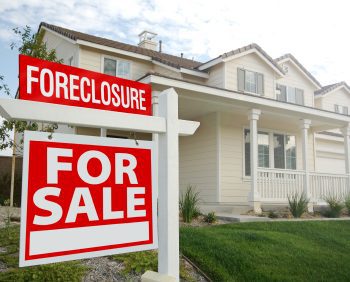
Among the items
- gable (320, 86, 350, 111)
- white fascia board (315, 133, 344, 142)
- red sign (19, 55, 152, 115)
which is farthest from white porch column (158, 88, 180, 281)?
gable (320, 86, 350, 111)

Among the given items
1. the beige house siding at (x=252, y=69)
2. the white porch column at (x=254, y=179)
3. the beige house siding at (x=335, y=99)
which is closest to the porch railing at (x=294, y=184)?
the white porch column at (x=254, y=179)

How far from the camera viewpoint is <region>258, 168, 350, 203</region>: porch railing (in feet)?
36.3

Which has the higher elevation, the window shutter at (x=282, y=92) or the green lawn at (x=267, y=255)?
the window shutter at (x=282, y=92)

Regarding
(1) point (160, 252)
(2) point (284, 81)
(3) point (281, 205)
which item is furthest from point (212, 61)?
(1) point (160, 252)

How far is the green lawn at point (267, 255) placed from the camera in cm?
468

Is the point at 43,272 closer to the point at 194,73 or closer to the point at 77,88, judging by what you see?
the point at 77,88

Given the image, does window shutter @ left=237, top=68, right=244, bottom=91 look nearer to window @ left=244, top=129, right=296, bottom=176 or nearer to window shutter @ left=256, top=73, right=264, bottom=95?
window shutter @ left=256, top=73, right=264, bottom=95

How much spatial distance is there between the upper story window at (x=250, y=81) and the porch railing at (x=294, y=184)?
12.7 feet

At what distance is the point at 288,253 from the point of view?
5.55 meters

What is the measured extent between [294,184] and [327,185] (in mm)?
1490

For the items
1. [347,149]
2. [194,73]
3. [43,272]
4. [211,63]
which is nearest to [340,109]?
[347,149]

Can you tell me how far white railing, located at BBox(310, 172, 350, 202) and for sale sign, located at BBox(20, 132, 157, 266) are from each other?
11.0 meters

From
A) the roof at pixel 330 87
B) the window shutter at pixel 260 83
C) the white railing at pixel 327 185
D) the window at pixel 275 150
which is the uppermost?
the roof at pixel 330 87

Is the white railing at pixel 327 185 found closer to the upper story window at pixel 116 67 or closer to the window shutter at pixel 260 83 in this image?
the window shutter at pixel 260 83
